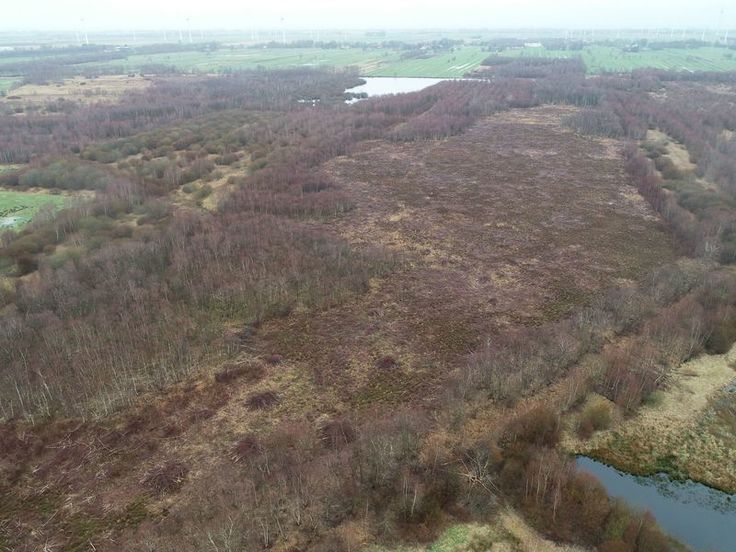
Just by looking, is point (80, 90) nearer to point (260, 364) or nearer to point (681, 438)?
point (260, 364)

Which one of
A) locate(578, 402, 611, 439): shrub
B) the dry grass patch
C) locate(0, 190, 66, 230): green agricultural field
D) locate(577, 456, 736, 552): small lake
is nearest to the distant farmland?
locate(0, 190, 66, 230): green agricultural field

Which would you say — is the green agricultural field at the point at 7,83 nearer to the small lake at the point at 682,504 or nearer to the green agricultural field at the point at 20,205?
the green agricultural field at the point at 20,205

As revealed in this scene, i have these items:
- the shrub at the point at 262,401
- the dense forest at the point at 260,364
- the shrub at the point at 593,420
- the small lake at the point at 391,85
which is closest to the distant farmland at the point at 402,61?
the small lake at the point at 391,85

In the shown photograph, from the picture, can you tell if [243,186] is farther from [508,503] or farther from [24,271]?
[508,503]

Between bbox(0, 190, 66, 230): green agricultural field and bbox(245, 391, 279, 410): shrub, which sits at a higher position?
bbox(0, 190, 66, 230): green agricultural field

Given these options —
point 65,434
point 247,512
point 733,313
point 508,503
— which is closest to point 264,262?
point 65,434

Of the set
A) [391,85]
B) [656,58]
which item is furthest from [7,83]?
[656,58]

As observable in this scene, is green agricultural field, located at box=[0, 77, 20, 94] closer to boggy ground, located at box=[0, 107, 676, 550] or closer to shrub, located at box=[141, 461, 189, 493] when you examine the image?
boggy ground, located at box=[0, 107, 676, 550]
